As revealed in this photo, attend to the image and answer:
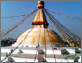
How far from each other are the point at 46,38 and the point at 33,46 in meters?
1.45

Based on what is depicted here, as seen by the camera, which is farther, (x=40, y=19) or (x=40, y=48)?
(x=40, y=19)

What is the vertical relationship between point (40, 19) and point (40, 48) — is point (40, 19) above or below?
above

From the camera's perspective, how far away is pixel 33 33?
444 inches

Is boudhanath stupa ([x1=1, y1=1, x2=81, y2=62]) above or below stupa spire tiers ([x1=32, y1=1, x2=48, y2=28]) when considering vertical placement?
below

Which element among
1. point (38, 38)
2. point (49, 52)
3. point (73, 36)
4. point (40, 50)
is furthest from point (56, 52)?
point (38, 38)

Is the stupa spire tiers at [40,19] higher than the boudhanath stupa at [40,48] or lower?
higher

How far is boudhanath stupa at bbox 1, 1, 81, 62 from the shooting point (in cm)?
807

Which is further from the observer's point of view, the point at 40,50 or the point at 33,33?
the point at 33,33

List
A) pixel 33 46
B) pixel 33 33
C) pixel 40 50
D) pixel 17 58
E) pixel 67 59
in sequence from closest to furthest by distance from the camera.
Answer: pixel 67 59
pixel 17 58
pixel 40 50
pixel 33 46
pixel 33 33

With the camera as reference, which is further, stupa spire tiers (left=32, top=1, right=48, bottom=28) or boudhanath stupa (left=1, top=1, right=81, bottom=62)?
stupa spire tiers (left=32, top=1, right=48, bottom=28)

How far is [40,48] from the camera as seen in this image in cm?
964

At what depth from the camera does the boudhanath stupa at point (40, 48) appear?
807 cm

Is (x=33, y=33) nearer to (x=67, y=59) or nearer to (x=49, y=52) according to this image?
(x=49, y=52)

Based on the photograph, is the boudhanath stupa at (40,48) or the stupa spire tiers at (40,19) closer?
the boudhanath stupa at (40,48)
